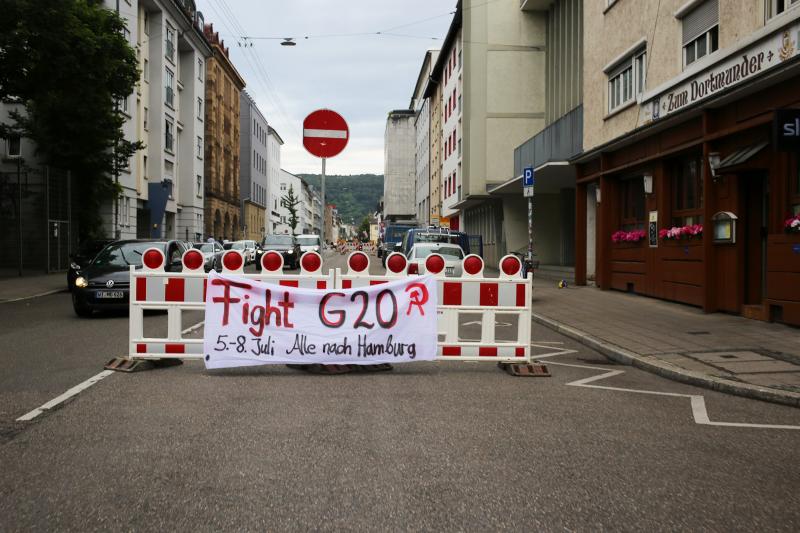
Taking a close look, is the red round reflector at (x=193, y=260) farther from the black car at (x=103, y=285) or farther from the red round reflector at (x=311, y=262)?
the black car at (x=103, y=285)

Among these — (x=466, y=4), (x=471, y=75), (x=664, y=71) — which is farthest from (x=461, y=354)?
(x=466, y=4)

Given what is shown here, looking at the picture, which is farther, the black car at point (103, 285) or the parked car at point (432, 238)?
the parked car at point (432, 238)

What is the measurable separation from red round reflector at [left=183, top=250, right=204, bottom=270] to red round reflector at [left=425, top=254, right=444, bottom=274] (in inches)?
Result: 96.3

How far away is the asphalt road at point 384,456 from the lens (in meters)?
3.49

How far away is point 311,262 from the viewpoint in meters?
7.75

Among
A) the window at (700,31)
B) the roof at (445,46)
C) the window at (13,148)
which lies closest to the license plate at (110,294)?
the window at (700,31)

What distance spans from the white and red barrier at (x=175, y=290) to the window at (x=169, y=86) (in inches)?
1635

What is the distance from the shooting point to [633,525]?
3381 millimetres

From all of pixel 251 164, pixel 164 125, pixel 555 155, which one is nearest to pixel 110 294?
pixel 555 155

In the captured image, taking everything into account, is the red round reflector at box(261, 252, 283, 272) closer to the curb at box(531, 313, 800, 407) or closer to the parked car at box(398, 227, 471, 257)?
the curb at box(531, 313, 800, 407)

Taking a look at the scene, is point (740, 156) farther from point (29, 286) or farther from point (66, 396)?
point (29, 286)

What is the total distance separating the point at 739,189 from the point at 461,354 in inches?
297

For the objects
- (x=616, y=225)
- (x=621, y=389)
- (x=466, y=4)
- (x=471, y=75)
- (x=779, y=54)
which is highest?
(x=466, y=4)

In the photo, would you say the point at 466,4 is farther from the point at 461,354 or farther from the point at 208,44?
the point at 461,354
